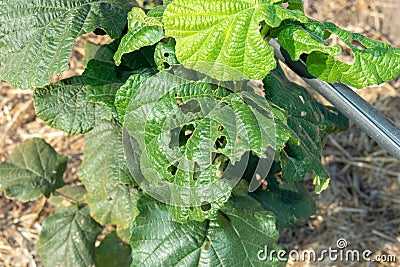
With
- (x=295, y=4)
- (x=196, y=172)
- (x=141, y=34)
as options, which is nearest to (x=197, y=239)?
(x=196, y=172)

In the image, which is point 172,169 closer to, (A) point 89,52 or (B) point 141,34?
(B) point 141,34

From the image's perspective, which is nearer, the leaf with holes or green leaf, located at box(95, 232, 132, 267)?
the leaf with holes

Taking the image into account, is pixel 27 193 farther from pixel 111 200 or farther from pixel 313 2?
pixel 313 2

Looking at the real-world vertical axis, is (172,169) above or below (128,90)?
below

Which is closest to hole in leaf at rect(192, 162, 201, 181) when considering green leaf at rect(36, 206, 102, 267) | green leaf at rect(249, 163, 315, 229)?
green leaf at rect(249, 163, 315, 229)

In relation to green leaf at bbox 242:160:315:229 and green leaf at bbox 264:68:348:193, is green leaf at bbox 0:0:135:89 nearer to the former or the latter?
green leaf at bbox 264:68:348:193

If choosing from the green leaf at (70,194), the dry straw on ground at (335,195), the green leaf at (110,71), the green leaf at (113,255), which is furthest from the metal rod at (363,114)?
the dry straw on ground at (335,195)
